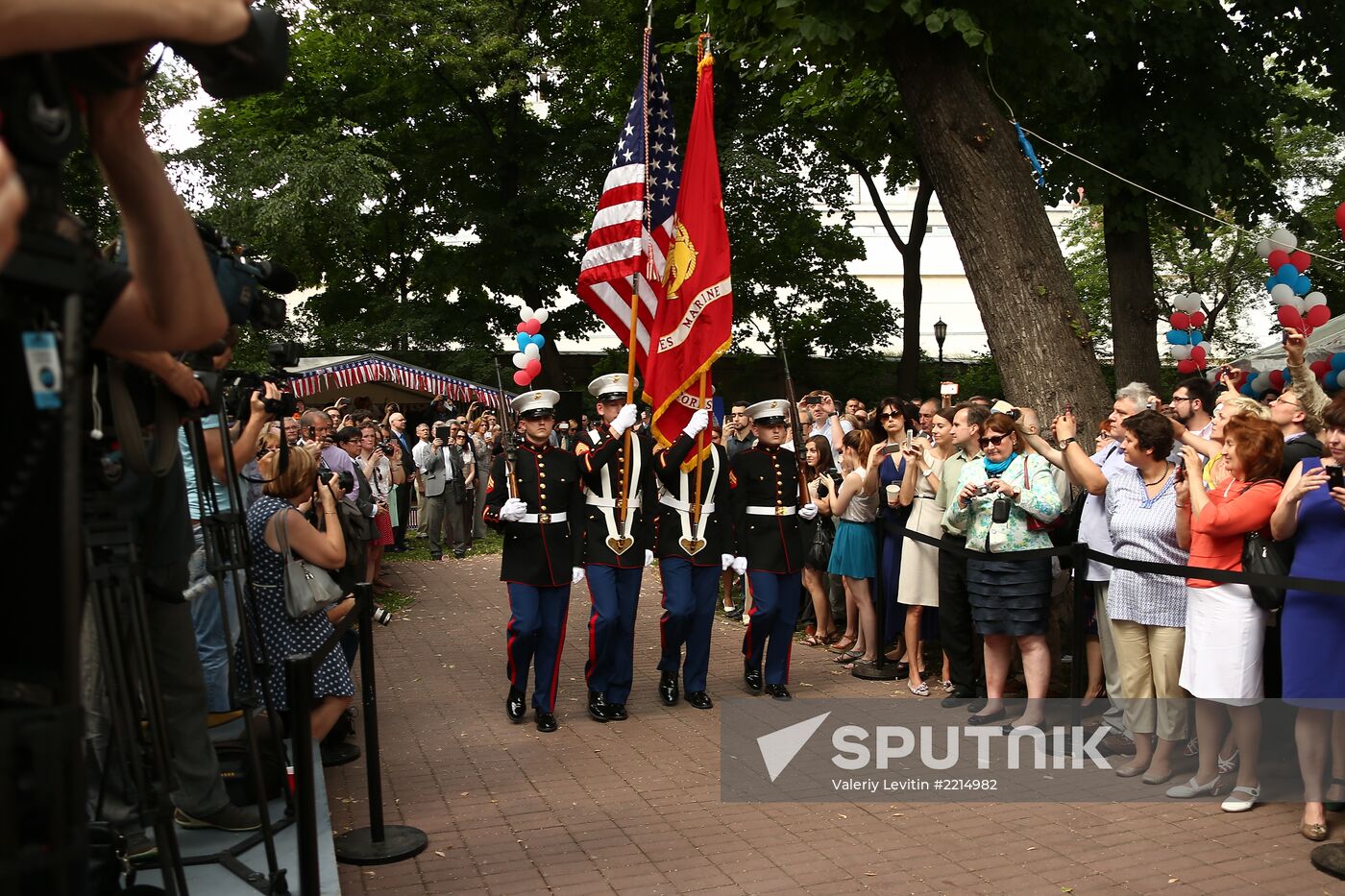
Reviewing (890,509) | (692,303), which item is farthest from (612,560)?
(890,509)

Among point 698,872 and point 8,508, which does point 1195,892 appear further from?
point 8,508

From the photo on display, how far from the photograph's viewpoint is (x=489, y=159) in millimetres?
31625

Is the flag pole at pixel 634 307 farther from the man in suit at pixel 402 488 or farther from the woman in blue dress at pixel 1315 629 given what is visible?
the man in suit at pixel 402 488

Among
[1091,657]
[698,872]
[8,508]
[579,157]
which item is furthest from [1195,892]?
[579,157]

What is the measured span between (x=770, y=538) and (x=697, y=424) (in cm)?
103

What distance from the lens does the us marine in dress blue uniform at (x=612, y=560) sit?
8.60 m

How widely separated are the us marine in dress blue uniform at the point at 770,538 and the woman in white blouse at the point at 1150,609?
2.64m

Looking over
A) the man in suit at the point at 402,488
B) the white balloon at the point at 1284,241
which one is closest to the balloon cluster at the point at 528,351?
the white balloon at the point at 1284,241

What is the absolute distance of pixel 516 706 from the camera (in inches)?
333

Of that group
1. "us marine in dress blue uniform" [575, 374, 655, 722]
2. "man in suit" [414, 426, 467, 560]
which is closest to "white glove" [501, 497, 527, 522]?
"us marine in dress blue uniform" [575, 374, 655, 722]

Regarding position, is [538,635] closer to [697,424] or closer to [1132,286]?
[697,424]

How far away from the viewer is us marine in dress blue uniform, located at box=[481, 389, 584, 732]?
837 centimetres

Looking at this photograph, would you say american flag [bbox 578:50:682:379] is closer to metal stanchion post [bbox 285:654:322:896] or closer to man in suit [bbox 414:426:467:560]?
metal stanchion post [bbox 285:654:322:896]

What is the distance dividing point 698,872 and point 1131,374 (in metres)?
10.6
